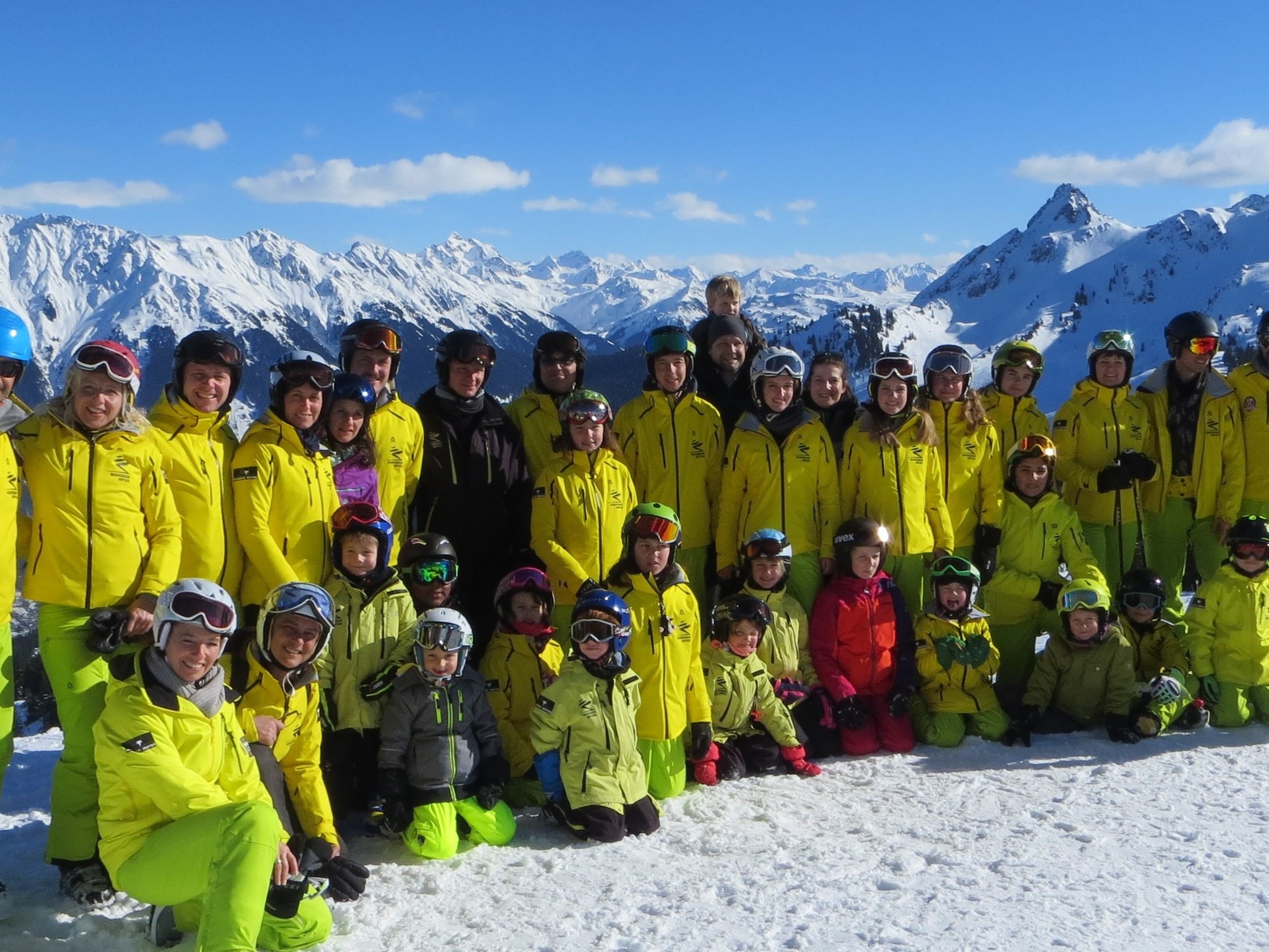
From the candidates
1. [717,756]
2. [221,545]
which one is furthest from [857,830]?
[221,545]

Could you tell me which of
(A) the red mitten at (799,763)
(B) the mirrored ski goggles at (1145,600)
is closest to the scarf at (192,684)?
(A) the red mitten at (799,763)

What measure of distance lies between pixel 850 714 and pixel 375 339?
4.19 meters

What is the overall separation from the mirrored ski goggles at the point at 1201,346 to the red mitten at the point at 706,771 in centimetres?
518

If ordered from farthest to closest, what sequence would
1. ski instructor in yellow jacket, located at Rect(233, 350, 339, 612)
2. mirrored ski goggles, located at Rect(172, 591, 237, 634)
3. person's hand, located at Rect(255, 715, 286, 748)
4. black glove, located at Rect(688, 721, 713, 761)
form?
black glove, located at Rect(688, 721, 713, 761) < ski instructor in yellow jacket, located at Rect(233, 350, 339, 612) < person's hand, located at Rect(255, 715, 286, 748) < mirrored ski goggles, located at Rect(172, 591, 237, 634)

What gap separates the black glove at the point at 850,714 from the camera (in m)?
6.83

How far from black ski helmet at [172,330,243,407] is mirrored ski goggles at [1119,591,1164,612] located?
643 centimetres

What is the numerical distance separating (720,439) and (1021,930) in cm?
406

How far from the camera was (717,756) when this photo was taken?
6453mm

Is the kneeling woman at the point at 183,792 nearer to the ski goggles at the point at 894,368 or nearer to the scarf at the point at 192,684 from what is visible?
the scarf at the point at 192,684

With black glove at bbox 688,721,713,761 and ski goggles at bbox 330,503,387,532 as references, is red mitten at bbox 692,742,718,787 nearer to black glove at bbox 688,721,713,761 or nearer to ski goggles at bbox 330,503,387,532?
A: black glove at bbox 688,721,713,761

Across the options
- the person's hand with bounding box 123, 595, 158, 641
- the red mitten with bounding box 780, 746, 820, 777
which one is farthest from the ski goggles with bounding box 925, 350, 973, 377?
the person's hand with bounding box 123, 595, 158, 641

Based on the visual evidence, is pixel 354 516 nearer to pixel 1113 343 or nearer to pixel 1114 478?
pixel 1114 478

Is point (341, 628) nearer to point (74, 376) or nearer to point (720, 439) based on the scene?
point (74, 376)

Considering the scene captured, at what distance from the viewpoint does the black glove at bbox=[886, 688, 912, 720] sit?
6.93 m
